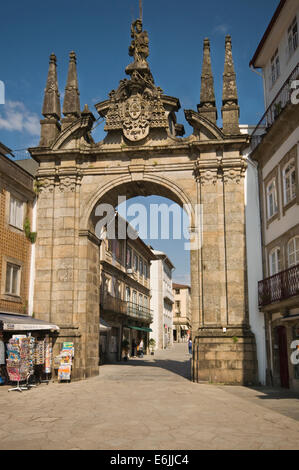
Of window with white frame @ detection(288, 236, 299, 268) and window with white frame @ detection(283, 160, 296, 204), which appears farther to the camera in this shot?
window with white frame @ detection(283, 160, 296, 204)

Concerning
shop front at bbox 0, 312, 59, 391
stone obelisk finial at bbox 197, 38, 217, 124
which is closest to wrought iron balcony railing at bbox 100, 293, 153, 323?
shop front at bbox 0, 312, 59, 391

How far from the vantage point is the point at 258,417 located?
9.66 m

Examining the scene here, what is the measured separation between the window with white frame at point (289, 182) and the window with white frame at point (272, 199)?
37.8 inches

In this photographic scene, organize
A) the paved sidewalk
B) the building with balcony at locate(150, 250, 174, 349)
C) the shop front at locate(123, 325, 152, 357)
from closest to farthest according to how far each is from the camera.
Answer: the paved sidewalk → the shop front at locate(123, 325, 152, 357) → the building with balcony at locate(150, 250, 174, 349)

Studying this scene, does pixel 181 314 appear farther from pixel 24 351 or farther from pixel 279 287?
pixel 24 351

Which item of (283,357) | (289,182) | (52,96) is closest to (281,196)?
(289,182)

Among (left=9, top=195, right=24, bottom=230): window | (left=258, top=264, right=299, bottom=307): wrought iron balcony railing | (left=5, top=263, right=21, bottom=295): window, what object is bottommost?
(left=258, top=264, right=299, bottom=307): wrought iron balcony railing

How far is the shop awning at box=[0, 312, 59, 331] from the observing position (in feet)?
46.1

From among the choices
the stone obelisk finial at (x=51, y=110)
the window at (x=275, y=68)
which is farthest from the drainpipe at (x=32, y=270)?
the window at (x=275, y=68)

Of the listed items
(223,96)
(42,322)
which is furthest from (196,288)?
(223,96)

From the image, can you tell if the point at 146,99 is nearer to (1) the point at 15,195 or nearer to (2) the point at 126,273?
(1) the point at 15,195

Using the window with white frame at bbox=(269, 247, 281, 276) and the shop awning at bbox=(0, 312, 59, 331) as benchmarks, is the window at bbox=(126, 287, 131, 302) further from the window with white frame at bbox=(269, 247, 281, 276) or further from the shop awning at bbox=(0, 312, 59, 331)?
the window with white frame at bbox=(269, 247, 281, 276)

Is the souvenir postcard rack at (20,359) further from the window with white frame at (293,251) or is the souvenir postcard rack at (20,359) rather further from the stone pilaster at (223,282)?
the window with white frame at (293,251)

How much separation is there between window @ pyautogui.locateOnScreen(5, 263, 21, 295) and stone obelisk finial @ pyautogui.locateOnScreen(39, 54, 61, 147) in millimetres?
5129
